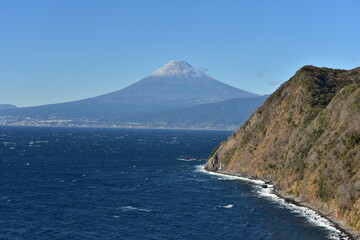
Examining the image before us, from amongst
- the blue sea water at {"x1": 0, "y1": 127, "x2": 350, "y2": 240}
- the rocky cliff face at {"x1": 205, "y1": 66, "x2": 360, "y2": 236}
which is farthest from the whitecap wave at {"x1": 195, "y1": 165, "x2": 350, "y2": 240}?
the rocky cliff face at {"x1": 205, "y1": 66, "x2": 360, "y2": 236}

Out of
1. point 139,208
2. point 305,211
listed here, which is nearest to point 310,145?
point 305,211

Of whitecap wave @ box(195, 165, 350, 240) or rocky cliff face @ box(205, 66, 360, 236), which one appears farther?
rocky cliff face @ box(205, 66, 360, 236)

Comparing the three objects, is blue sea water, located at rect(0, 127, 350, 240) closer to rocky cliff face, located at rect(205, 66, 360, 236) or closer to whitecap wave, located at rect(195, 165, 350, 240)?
whitecap wave, located at rect(195, 165, 350, 240)

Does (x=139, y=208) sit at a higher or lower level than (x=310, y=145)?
lower

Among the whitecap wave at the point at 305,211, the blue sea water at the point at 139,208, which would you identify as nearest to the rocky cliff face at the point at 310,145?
the whitecap wave at the point at 305,211

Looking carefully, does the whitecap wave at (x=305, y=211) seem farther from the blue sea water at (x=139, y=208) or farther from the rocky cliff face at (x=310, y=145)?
Answer: the rocky cliff face at (x=310, y=145)

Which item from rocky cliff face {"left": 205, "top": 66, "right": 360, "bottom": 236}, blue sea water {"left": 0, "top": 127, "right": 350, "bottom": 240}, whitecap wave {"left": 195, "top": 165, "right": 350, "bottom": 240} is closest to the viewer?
whitecap wave {"left": 195, "top": 165, "right": 350, "bottom": 240}

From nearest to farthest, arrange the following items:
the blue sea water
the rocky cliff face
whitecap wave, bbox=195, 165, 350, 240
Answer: whitecap wave, bbox=195, 165, 350, 240 < the blue sea water < the rocky cliff face

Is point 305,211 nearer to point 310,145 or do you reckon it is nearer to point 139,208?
point 310,145
